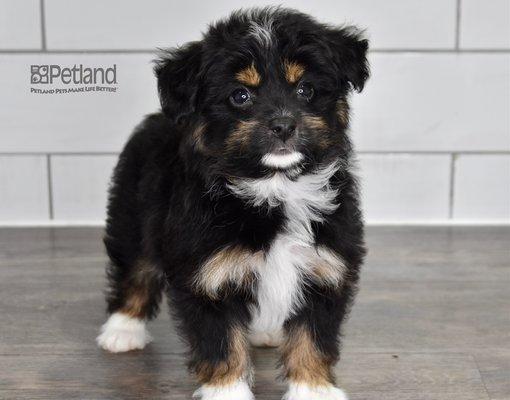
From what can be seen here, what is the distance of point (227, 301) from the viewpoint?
2354mm

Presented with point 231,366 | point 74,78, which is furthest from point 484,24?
point 231,366

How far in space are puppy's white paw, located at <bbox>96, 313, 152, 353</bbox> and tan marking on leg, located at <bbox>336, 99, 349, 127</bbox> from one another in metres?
1.13

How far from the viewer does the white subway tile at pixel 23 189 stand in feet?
15.4

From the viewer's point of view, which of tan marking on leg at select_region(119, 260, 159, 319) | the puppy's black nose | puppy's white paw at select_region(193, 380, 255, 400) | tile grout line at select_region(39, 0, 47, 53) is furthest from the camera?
tile grout line at select_region(39, 0, 47, 53)

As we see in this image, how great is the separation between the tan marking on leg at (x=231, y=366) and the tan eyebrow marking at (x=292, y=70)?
2.44 ft

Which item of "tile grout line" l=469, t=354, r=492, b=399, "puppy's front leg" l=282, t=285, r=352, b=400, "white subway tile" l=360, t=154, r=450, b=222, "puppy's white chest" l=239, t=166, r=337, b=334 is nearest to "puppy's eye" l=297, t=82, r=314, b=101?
"puppy's white chest" l=239, t=166, r=337, b=334

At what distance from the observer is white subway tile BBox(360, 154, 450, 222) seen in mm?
4691

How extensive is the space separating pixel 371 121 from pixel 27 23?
2007 mm

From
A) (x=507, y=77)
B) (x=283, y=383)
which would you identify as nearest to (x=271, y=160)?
(x=283, y=383)

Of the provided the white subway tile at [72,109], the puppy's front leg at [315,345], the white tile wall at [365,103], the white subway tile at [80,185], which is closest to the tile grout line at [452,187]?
the white tile wall at [365,103]

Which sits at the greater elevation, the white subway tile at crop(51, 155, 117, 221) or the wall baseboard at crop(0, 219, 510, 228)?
the white subway tile at crop(51, 155, 117, 221)

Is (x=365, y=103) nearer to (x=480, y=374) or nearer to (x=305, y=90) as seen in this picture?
(x=480, y=374)

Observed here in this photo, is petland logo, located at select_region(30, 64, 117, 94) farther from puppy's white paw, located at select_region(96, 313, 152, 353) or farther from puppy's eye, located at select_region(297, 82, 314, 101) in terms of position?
puppy's eye, located at select_region(297, 82, 314, 101)

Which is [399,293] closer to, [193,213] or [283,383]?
[283,383]
